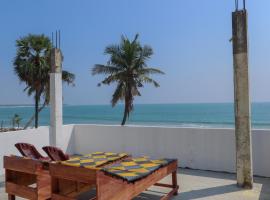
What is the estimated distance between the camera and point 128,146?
740 centimetres

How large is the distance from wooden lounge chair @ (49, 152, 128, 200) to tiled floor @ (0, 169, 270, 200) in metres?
0.93

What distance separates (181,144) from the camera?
6.59 metres

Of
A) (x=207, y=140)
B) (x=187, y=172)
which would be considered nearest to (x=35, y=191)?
(x=187, y=172)

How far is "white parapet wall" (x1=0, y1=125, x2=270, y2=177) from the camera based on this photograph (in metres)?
5.74

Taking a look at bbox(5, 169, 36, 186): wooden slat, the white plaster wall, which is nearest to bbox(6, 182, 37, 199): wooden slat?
bbox(5, 169, 36, 186): wooden slat

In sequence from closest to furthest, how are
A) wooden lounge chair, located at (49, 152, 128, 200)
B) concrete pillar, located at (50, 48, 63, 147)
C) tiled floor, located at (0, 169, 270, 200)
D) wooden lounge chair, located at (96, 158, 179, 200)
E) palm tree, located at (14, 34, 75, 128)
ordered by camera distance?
wooden lounge chair, located at (96, 158, 179, 200) → wooden lounge chair, located at (49, 152, 128, 200) → tiled floor, located at (0, 169, 270, 200) → concrete pillar, located at (50, 48, 63, 147) → palm tree, located at (14, 34, 75, 128)

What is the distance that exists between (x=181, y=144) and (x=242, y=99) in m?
2.18

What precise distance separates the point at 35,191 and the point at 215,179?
3.39 meters

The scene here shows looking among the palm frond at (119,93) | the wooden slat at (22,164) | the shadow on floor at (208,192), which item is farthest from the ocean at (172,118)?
the wooden slat at (22,164)

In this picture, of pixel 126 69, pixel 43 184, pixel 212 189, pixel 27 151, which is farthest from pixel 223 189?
pixel 126 69

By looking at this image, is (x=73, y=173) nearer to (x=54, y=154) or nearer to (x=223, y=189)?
(x=54, y=154)

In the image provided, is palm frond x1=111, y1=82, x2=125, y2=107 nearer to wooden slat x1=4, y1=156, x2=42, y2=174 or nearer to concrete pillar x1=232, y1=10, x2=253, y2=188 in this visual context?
concrete pillar x1=232, y1=10, x2=253, y2=188

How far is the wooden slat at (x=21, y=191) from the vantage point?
4.00m

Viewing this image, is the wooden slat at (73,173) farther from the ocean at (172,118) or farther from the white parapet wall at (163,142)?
the ocean at (172,118)
